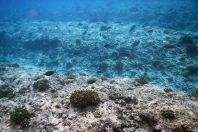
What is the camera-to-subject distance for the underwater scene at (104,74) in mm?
14977

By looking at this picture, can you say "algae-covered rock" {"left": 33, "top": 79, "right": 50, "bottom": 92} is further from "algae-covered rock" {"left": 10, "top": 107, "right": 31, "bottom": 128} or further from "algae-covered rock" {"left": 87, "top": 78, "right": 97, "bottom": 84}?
"algae-covered rock" {"left": 10, "top": 107, "right": 31, "bottom": 128}

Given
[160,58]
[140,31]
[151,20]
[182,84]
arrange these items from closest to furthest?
[182,84] → [160,58] → [140,31] → [151,20]

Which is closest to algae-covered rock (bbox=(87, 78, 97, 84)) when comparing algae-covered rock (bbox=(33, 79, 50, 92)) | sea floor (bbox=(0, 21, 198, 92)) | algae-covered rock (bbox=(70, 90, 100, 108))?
algae-covered rock (bbox=(33, 79, 50, 92))

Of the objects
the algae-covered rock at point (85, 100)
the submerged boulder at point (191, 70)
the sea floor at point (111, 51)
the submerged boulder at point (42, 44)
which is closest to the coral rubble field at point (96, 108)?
the algae-covered rock at point (85, 100)

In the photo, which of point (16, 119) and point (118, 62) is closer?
point (16, 119)

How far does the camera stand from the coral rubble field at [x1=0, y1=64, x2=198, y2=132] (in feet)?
45.4

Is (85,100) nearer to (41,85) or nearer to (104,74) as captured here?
(41,85)

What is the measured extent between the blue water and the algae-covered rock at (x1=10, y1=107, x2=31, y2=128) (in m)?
19.9

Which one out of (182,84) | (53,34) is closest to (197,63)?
(182,84)

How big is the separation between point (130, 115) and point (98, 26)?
135ft

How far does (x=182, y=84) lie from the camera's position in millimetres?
29922

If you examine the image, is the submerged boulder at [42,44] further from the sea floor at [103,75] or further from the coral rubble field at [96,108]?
the coral rubble field at [96,108]

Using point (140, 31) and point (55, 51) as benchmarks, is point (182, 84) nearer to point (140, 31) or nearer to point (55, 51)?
point (140, 31)

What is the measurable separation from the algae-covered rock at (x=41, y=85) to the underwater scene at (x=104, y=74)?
116 millimetres
